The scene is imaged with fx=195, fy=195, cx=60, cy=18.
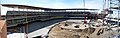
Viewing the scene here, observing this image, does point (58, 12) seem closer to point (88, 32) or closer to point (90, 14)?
point (90, 14)

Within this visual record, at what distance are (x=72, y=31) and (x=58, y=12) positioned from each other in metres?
9.90

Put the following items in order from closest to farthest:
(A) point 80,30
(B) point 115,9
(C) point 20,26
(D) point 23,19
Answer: (B) point 115,9 → (C) point 20,26 → (D) point 23,19 → (A) point 80,30

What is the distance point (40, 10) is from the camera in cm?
2197

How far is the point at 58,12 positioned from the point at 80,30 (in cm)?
977

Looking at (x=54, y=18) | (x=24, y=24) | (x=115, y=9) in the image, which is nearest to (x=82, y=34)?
(x=24, y=24)

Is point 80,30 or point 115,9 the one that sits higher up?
point 115,9

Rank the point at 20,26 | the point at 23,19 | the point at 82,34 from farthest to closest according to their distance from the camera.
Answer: the point at 82,34 < the point at 23,19 < the point at 20,26

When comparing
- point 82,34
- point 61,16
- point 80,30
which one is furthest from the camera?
point 61,16

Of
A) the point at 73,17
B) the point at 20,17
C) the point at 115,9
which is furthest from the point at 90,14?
the point at 115,9

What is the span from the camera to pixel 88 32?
15.3 metres

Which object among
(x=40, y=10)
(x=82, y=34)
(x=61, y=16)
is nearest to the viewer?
(x=82, y=34)

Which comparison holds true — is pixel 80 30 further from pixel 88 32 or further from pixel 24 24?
pixel 24 24

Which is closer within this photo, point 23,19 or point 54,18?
point 23,19

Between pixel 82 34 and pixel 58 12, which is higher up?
pixel 58 12
